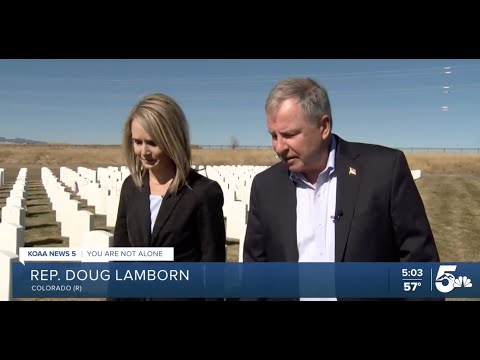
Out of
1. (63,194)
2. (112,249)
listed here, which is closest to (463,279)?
(112,249)

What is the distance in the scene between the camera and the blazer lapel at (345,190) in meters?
1.89

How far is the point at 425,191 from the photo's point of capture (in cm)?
1403

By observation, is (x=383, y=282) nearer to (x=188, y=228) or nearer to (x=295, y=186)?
(x=295, y=186)

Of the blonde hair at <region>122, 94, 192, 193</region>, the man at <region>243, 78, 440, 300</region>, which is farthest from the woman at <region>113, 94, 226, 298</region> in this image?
the man at <region>243, 78, 440, 300</region>

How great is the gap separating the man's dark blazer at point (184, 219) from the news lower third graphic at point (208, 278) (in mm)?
60

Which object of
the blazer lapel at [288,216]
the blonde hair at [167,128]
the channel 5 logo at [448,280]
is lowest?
the channel 5 logo at [448,280]

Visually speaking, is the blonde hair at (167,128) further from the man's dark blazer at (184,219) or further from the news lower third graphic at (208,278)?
the news lower third graphic at (208,278)

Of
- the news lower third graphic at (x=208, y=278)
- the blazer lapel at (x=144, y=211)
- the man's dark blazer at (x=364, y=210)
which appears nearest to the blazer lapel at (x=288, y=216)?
the man's dark blazer at (x=364, y=210)

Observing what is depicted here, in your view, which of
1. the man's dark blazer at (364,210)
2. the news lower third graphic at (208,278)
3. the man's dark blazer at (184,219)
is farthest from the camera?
the news lower third graphic at (208,278)

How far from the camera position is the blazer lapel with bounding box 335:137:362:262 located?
6.21 feet

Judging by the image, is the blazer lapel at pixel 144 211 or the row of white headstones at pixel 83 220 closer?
the blazer lapel at pixel 144 211

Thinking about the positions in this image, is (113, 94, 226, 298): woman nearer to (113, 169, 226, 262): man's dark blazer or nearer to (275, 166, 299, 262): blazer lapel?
(113, 169, 226, 262): man's dark blazer

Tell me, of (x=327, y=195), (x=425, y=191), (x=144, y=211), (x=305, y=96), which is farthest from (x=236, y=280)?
(x=425, y=191)

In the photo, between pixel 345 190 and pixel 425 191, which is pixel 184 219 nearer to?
pixel 345 190
